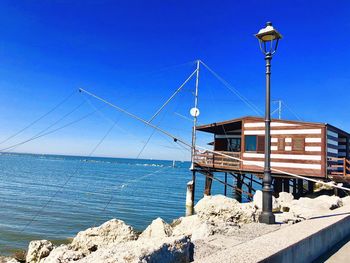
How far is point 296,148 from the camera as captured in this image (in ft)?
62.6

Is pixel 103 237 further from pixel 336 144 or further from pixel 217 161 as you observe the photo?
pixel 336 144

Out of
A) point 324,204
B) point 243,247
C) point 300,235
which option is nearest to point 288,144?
point 324,204

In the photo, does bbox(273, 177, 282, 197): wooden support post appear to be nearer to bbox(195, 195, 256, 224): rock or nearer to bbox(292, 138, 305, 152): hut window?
bbox(292, 138, 305, 152): hut window

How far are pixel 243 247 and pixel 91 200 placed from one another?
24.7 m

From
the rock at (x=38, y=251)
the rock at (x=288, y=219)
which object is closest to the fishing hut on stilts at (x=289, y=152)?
the rock at (x=288, y=219)

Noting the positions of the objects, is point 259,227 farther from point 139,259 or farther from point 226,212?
point 139,259

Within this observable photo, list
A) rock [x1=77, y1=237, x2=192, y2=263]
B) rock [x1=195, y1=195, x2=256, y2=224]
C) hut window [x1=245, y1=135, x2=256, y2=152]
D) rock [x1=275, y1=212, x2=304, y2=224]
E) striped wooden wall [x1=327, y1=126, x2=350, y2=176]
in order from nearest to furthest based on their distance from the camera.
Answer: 1. rock [x1=77, y1=237, x2=192, y2=263]
2. rock [x1=275, y1=212, x2=304, y2=224]
3. rock [x1=195, y1=195, x2=256, y2=224]
4. striped wooden wall [x1=327, y1=126, x2=350, y2=176]
5. hut window [x1=245, y1=135, x2=256, y2=152]

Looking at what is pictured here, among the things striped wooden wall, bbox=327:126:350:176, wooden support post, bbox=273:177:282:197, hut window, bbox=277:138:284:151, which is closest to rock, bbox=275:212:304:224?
striped wooden wall, bbox=327:126:350:176

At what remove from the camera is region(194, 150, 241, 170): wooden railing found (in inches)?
841

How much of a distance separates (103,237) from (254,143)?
14.3m

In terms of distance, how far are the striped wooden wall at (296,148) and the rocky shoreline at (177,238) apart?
8.07 m

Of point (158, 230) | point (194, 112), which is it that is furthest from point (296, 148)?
point (158, 230)

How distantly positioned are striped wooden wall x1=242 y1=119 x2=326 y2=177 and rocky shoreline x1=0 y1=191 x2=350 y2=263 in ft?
26.5

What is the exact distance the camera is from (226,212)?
900 cm
